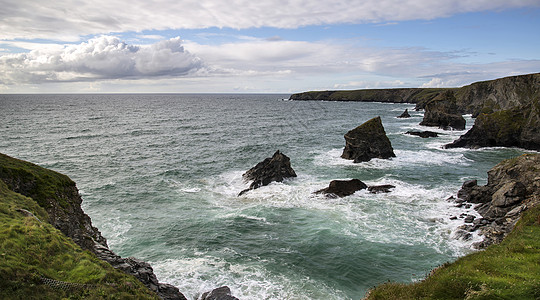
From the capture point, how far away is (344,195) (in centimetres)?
3925

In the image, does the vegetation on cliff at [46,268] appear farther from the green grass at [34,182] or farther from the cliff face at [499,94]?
the cliff face at [499,94]

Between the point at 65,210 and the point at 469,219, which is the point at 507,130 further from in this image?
the point at 65,210

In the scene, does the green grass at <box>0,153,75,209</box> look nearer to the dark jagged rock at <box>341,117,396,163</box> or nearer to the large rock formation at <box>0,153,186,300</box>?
the large rock formation at <box>0,153,186,300</box>

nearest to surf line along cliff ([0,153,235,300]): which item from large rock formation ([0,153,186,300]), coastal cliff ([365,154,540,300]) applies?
large rock formation ([0,153,186,300])

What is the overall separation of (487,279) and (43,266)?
2042 cm

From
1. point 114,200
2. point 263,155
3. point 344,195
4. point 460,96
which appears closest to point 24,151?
point 114,200

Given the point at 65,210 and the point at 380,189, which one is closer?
the point at 65,210

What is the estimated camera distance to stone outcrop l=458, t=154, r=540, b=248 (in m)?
27.3

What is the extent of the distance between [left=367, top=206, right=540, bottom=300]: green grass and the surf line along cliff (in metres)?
11.7

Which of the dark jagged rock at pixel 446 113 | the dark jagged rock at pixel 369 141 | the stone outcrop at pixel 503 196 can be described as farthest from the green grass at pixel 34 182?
the dark jagged rock at pixel 446 113

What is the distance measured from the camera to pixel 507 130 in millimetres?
64750

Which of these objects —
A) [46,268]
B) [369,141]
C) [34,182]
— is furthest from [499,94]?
[46,268]

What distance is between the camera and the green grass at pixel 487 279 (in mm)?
14258

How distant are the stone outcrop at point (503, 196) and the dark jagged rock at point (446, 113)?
63446 mm
